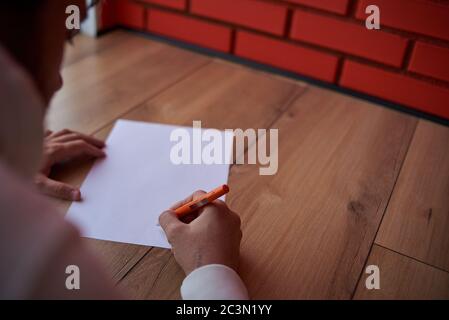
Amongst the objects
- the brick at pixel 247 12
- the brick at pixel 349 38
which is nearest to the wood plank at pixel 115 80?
the brick at pixel 247 12

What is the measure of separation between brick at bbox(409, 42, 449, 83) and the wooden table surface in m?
0.10

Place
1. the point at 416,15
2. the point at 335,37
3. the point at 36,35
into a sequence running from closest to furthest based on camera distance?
1. the point at 36,35
2. the point at 416,15
3. the point at 335,37

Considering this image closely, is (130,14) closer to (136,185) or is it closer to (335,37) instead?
(335,37)

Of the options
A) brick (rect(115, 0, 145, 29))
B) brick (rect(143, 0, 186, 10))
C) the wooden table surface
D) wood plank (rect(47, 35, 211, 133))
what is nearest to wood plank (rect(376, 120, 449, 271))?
the wooden table surface

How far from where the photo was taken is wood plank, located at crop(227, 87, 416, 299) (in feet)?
1.72

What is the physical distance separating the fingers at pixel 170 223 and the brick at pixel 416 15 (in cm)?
59

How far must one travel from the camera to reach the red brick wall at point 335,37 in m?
0.84

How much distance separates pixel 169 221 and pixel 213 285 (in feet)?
0.37

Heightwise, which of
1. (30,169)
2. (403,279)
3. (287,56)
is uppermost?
(30,169)

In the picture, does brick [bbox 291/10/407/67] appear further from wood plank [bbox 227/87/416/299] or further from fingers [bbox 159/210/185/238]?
fingers [bbox 159/210/185/238]

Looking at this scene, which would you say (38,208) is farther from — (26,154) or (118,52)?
(118,52)

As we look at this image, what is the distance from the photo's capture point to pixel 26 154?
0.86 ft

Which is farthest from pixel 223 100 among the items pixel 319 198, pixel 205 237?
pixel 205 237

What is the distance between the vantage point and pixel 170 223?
20.7 inches
